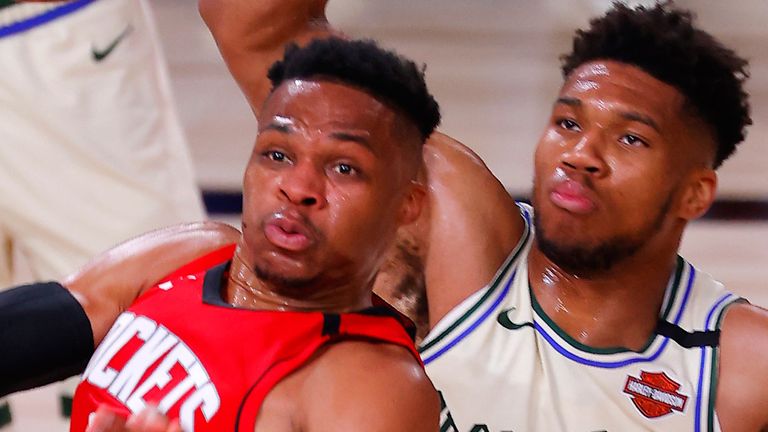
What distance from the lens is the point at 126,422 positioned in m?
1.32

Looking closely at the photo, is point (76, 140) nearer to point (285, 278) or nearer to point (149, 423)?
point (285, 278)

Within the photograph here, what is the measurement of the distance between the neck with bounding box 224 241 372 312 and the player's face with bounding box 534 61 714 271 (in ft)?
1.10

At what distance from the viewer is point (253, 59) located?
2.00 meters

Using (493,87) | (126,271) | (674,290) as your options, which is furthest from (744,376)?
(493,87)

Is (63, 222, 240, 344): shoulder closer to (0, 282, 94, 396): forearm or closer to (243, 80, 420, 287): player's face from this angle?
(0, 282, 94, 396): forearm

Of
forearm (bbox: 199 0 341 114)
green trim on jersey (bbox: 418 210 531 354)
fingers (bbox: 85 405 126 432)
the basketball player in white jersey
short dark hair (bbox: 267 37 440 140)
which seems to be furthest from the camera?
the basketball player in white jersey

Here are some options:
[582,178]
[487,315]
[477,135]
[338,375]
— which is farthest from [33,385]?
[477,135]

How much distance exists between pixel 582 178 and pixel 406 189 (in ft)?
1.04

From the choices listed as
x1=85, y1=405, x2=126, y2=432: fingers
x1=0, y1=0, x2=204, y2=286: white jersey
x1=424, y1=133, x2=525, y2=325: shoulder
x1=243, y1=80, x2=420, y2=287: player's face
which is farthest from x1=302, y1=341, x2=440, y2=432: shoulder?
x1=0, y1=0, x2=204, y2=286: white jersey

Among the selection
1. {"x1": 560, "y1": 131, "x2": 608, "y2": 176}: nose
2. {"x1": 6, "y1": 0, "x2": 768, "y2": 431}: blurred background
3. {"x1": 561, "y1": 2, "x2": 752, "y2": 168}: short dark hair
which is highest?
{"x1": 561, "y1": 2, "x2": 752, "y2": 168}: short dark hair

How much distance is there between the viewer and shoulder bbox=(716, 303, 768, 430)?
1807 millimetres

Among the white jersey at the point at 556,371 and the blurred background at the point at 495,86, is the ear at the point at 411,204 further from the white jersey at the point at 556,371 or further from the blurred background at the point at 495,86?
the blurred background at the point at 495,86

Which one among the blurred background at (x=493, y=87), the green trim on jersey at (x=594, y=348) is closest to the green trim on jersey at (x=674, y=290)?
the green trim on jersey at (x=594, y=348)

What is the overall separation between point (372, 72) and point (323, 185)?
0.50 feet
